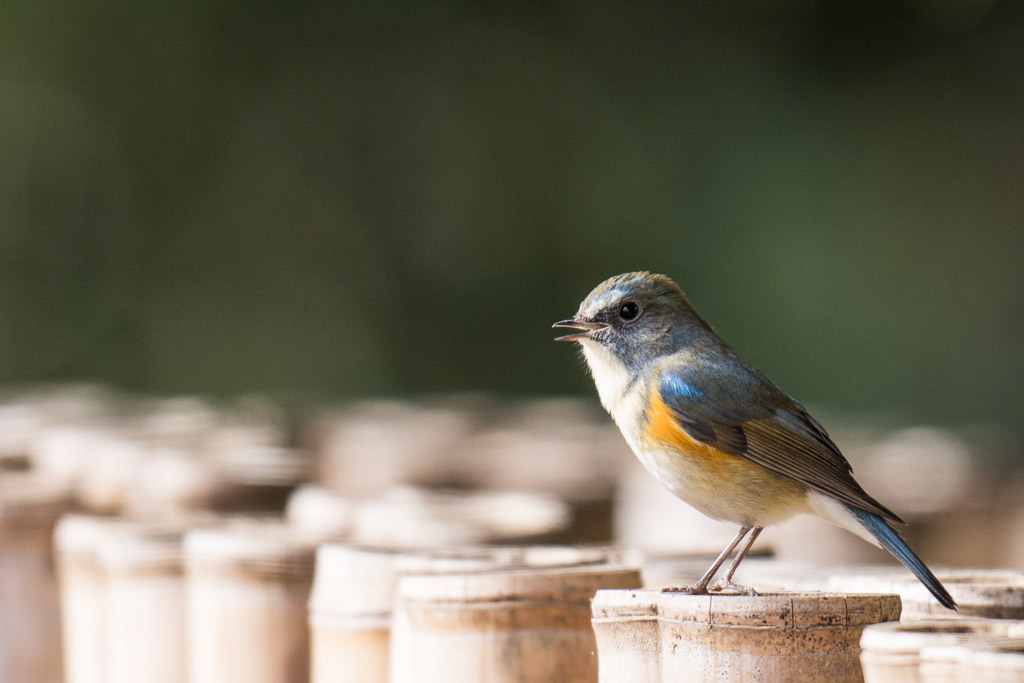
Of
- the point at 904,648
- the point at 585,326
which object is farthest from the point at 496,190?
the point at 904,648

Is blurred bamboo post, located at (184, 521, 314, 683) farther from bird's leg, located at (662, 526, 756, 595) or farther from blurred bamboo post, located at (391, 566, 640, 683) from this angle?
bird's leg, located at (662, 526, 756, 595)

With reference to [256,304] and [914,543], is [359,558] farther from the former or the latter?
[256,304]

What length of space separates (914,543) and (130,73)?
5.76 metres

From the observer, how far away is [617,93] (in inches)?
257

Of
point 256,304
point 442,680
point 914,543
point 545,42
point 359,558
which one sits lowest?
point 442,680

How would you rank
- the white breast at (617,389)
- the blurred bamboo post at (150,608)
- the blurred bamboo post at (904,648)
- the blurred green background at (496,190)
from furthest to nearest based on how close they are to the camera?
the blurred green background at (496,190), the blurred bamboo post at (150,608), the white breast at (617,389), the blurred bamboo post at (904,648)

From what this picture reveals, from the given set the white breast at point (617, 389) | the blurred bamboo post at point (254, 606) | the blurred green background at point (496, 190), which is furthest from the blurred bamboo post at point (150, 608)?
the blurred green background at point (496, 190)

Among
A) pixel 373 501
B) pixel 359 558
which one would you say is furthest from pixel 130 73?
pixel 359 558

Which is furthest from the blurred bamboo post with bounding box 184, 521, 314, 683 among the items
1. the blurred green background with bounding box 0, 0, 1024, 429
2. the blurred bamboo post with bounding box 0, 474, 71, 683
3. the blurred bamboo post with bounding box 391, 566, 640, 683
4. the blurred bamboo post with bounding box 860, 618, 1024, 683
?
the blurred green background with bounding box 0, 0, 1024, 429

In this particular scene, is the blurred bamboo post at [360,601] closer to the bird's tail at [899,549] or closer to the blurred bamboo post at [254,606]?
the blurred bamboo post at [254,606]

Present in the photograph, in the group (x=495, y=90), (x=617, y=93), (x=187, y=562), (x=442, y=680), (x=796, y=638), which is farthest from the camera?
(x=495, y=90)

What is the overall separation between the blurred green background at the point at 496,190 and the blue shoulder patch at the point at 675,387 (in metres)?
4.27

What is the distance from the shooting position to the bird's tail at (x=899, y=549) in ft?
3.90

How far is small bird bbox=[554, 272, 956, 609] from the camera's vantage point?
143cm
